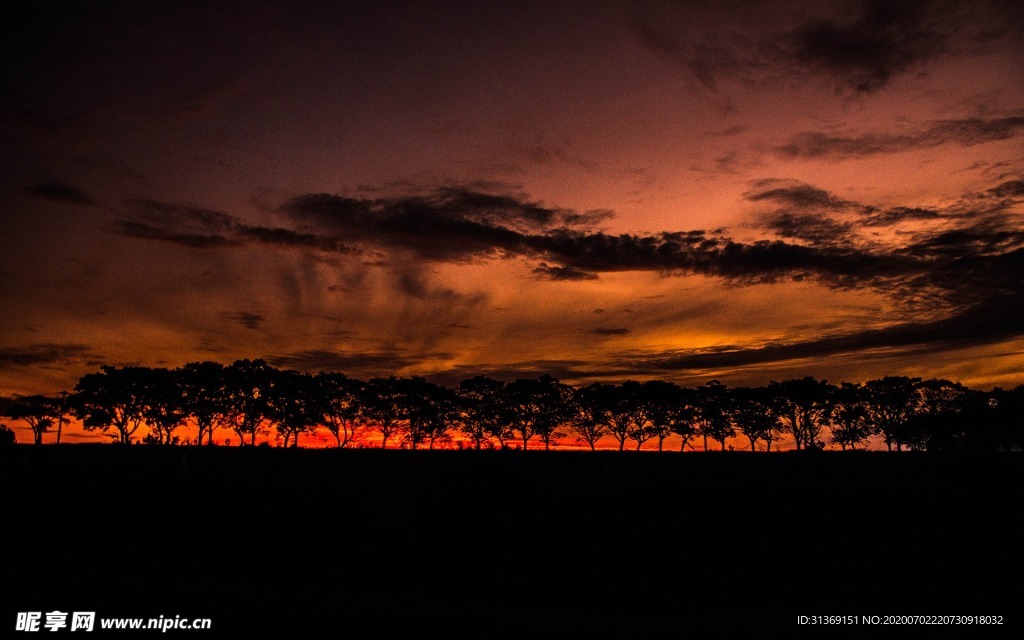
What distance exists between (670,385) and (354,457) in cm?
5057

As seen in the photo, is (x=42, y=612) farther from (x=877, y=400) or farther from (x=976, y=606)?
(x=877, y=400)

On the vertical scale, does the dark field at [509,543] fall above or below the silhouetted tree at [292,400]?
below

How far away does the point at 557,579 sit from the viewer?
24156mm

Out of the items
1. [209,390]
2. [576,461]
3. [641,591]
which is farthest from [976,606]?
[209,390]

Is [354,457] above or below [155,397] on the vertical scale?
below

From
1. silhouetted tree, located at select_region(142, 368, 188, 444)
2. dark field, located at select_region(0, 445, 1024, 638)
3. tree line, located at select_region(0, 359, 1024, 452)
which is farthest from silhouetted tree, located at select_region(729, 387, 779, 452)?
silhouetted tree, located at select_region(142, 368, 188, 444)

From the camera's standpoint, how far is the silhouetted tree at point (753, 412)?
8538cm

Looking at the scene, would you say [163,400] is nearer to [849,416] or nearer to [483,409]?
[483,409]

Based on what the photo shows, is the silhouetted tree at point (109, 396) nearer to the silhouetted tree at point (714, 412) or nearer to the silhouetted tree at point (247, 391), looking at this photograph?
the silhouetted tree at point (247, 391)

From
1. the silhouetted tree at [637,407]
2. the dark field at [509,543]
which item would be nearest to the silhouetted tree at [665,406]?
the silhouetted tree at [637,407]

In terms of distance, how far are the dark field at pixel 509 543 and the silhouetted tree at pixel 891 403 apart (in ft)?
144

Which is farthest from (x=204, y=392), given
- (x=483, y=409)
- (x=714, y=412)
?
(x=714, y=412)

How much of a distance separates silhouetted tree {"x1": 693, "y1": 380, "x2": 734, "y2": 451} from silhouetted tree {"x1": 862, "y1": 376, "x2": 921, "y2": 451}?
1710 cm

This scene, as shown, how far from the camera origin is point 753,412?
286ft
